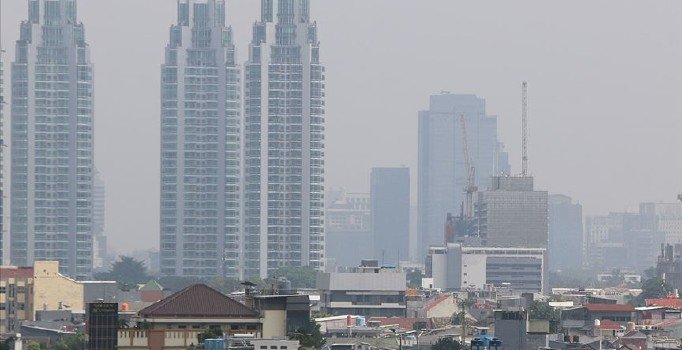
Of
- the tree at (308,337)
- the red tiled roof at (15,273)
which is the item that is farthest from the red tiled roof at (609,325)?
the tree at (308,337)

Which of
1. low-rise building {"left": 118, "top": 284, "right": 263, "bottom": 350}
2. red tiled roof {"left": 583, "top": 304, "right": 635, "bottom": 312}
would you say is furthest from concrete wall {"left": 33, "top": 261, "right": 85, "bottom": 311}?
low-rise building {"left": 118, "top": 284, "right": 263, "bottom": 350}

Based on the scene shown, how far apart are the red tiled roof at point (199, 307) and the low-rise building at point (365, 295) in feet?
274

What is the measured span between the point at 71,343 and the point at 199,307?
37.0 feet

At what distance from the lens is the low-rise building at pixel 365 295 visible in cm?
19712

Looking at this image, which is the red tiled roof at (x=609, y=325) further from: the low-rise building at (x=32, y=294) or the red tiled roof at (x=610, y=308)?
the low-rise building at (x=32, y=294)

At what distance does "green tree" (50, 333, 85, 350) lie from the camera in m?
116

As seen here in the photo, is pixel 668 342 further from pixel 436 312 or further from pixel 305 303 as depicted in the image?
pixel 436 312

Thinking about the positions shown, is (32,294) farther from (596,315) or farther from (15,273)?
(596,315)

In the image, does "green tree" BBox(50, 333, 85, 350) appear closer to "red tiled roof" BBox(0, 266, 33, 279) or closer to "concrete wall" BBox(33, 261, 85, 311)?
"red tiled roof" BBox(0, 266, 33, 279)

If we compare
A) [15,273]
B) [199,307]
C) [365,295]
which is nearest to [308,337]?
[199,307]

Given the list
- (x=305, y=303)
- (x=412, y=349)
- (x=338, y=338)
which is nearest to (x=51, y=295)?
(x=338, y=338)

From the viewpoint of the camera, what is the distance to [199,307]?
111m

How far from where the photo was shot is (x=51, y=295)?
564ft

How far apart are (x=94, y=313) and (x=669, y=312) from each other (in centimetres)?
7858
